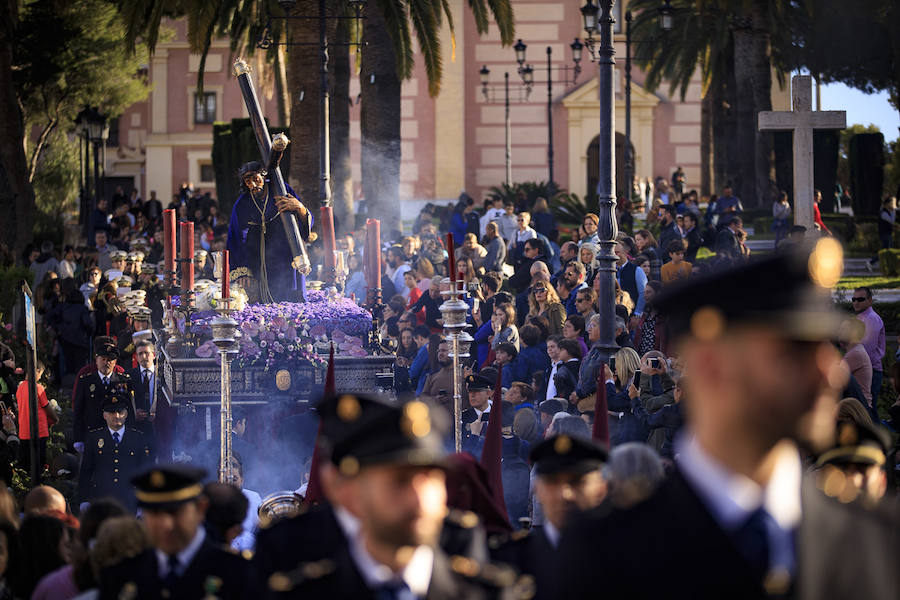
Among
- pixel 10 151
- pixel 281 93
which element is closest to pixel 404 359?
pixel 10 151

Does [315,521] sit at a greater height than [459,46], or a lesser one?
lesser

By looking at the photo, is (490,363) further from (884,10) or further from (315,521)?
(884,10)

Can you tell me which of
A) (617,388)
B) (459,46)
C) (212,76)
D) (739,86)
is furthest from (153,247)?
Result: (212,76)

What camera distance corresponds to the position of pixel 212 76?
54.4 m

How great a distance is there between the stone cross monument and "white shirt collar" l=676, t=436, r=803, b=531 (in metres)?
12.3

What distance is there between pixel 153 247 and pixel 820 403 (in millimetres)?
24323

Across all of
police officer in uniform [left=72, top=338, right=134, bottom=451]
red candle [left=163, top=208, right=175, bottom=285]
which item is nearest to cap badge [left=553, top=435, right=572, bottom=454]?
police officer in uniform [left=72, top=338, right=134, bottom=451]

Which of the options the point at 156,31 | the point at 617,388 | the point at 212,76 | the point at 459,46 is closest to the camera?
the point at 617,388

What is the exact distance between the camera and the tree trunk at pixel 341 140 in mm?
24913

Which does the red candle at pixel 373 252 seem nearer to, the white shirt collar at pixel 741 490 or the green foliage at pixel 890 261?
the white shirt collar at pixel 741 490

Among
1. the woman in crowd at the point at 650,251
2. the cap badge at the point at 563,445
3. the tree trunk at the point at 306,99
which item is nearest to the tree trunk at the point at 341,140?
the tree trunk at the point at 306,99

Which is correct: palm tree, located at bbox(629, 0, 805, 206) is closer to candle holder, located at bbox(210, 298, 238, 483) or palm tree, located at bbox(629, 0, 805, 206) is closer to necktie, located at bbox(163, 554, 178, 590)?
candle holder, located at bbox(210, 298, 238, 483)

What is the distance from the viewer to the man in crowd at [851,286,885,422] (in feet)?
40.0

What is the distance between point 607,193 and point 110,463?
5.02 metres
